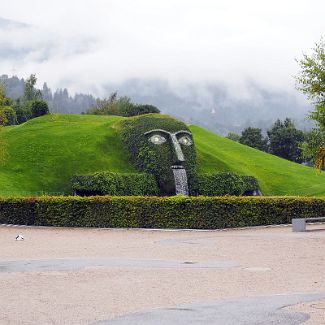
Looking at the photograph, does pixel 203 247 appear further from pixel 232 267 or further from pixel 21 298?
pixel 21 298

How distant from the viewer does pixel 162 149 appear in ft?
176

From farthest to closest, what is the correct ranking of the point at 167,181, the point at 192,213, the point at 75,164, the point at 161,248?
the point at 75,164 < the point at 167,181 < the point at 192,213 < the point at 161,248

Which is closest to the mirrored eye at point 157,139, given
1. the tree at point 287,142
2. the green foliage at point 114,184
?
the green foliage at point 114,184

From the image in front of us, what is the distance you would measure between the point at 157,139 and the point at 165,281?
39937mm

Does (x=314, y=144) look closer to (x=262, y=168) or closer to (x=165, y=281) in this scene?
(x=262, y=168)

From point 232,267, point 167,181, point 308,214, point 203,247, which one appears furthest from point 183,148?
point 232,267

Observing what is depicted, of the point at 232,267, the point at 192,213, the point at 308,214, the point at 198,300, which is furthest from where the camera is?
the point at 308,214

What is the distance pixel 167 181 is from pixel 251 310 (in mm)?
42103

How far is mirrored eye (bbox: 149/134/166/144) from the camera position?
178ft

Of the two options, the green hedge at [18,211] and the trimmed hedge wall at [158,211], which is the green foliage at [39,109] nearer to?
the green hedge at [18,211]

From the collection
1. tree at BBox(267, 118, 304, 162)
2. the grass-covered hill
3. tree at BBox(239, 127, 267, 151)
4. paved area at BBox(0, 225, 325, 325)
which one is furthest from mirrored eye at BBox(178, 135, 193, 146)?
tree at BBox(239, 127, 267, 151)

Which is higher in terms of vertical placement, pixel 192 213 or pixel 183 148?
pixel 183 148

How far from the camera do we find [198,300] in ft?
40.5

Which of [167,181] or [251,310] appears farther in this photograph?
[167,181]
